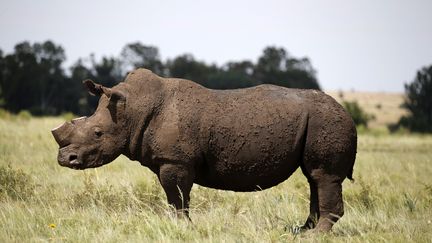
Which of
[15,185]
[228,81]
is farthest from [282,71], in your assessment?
[15,185]

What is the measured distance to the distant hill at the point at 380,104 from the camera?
69.7 m

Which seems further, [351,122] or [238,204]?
[238,204]

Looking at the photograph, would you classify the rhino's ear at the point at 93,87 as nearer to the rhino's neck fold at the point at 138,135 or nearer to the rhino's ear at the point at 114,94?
the rhino's ear at the point at 114,94

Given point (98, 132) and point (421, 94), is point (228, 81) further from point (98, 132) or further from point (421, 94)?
point (98, 132)

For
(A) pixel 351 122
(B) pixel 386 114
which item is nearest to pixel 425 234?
(A) pixel 351 122

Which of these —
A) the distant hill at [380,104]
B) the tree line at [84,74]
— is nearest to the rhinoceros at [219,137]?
the tree line at [84,74]

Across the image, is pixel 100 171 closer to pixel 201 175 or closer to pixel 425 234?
pixel 201 175

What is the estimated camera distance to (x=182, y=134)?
Answer: 20.0 ft

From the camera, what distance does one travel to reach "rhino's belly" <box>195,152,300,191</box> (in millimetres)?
6207

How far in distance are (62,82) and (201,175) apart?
174ft

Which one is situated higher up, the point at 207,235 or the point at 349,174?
the point at 349,174

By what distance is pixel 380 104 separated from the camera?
88.4m

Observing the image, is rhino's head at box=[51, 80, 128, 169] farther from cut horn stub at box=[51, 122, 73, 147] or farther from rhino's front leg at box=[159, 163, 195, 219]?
rhino's front leg at box=[159, 163, 195, 219]

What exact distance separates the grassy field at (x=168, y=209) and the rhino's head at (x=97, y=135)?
0.69 m
